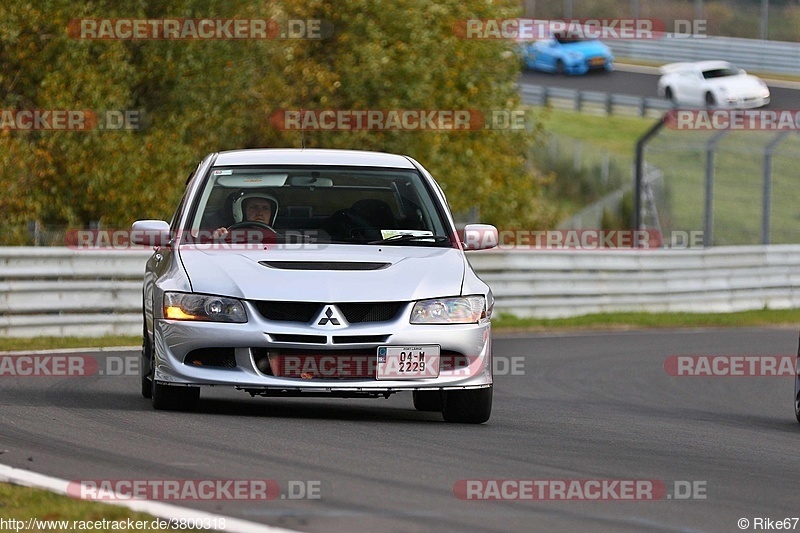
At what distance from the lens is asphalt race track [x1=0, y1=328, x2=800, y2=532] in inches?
240

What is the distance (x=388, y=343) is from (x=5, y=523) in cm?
328

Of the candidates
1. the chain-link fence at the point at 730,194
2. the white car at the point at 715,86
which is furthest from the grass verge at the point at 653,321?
the white car at the point at 715,86

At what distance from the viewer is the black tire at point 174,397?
9023mm

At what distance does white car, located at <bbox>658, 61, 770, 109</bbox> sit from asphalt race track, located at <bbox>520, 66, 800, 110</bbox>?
245cm

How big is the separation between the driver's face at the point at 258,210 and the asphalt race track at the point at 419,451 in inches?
45.8

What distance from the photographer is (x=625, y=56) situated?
6156 cm

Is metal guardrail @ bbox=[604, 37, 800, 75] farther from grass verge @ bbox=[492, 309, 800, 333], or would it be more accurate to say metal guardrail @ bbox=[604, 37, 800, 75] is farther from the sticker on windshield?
the sticker on windshield

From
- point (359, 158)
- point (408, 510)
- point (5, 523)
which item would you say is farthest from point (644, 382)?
point (5, 523)

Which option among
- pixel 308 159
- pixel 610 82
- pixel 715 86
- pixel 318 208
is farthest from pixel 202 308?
pixel 610 82

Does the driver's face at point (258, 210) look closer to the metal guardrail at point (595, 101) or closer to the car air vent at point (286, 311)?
the car air vent at point (286, 311)

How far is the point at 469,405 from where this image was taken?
9.12 metres

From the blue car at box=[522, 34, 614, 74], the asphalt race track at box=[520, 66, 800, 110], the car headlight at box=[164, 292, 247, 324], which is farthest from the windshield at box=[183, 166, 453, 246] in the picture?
the blue car at box=[522, 34, 614, 74]

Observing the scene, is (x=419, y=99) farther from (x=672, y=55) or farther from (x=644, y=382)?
(x=672, y=55)

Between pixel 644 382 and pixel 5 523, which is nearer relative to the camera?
pixel 5 523
